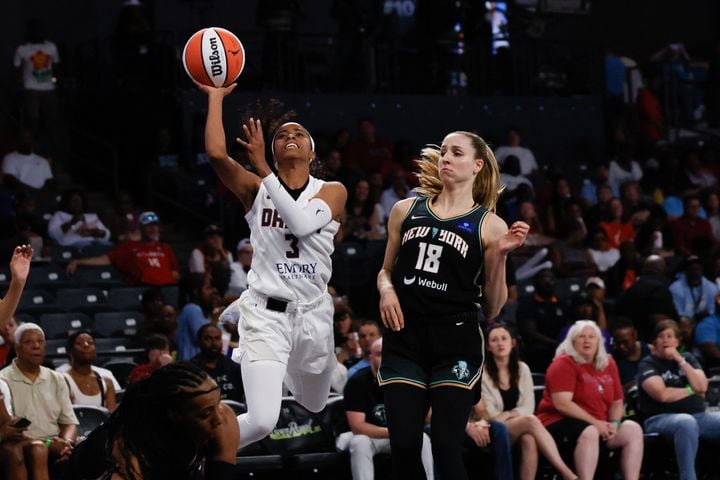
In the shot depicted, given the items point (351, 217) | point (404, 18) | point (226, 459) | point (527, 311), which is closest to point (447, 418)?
point (226, 459)

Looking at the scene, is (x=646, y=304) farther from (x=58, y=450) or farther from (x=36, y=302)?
(x=58, y=450)

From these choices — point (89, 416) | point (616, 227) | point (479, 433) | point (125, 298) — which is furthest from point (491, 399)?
point (616, 227)

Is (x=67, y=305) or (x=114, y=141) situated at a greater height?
(x=114, y=141)

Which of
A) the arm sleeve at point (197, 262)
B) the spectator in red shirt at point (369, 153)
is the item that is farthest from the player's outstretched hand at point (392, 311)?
the spectator in red shirt at point (369, 153)

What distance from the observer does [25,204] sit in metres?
13.6

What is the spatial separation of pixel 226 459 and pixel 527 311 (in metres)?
8.35

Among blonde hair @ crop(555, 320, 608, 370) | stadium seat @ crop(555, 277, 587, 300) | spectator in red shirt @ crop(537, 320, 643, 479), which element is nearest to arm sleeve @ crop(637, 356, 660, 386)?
spectator in red shirt @ crop(537, 320, 643, 479)

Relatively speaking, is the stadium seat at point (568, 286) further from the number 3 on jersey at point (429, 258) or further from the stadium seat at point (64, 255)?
the number 3 on jersey at point (429, 258)

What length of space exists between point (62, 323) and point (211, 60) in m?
5.77

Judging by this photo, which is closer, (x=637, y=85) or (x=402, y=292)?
(x=402, y=292)

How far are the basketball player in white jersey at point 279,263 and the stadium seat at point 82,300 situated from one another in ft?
18.8

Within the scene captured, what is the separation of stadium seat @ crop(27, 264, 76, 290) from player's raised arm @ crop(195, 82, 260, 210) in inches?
244

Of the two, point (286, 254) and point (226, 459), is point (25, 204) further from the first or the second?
point (226, 459)

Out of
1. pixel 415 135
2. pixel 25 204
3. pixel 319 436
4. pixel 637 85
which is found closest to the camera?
pixel 319 436
